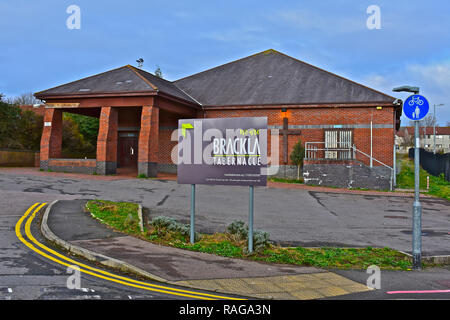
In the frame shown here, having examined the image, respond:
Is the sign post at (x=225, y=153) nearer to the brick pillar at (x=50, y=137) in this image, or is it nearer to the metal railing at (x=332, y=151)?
the metal railing at (x=332, y=151)

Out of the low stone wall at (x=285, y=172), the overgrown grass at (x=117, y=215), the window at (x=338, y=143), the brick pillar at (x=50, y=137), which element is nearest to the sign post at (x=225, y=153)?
the overgrown grass at (x=117, y=215)

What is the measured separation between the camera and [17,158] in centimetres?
3086

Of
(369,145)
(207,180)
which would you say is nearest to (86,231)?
(207,180)

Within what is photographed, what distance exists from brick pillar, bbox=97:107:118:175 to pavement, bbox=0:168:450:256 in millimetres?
2101

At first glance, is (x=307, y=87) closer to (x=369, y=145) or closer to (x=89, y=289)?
(x=369, y=145)

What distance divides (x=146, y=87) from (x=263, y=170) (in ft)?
55.5

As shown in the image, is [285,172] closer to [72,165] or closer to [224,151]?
[72,165]

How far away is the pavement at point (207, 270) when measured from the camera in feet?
21.5

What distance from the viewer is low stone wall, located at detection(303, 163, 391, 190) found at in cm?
2394

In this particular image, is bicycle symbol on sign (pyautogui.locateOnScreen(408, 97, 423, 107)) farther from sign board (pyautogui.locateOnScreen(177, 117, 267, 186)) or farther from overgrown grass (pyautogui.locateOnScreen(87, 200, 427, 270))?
overgrown grass (pyautogui.locateOnScreen(87, 200, 427, 270))

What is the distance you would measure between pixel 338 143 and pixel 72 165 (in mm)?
17450

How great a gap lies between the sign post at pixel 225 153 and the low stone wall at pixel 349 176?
15.9 m

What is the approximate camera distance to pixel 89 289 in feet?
19.8

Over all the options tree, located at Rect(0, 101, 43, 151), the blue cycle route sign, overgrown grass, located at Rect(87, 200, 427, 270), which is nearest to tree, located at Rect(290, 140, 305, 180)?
overgrown grass, located at Rect(87, 200, 427, 270)
